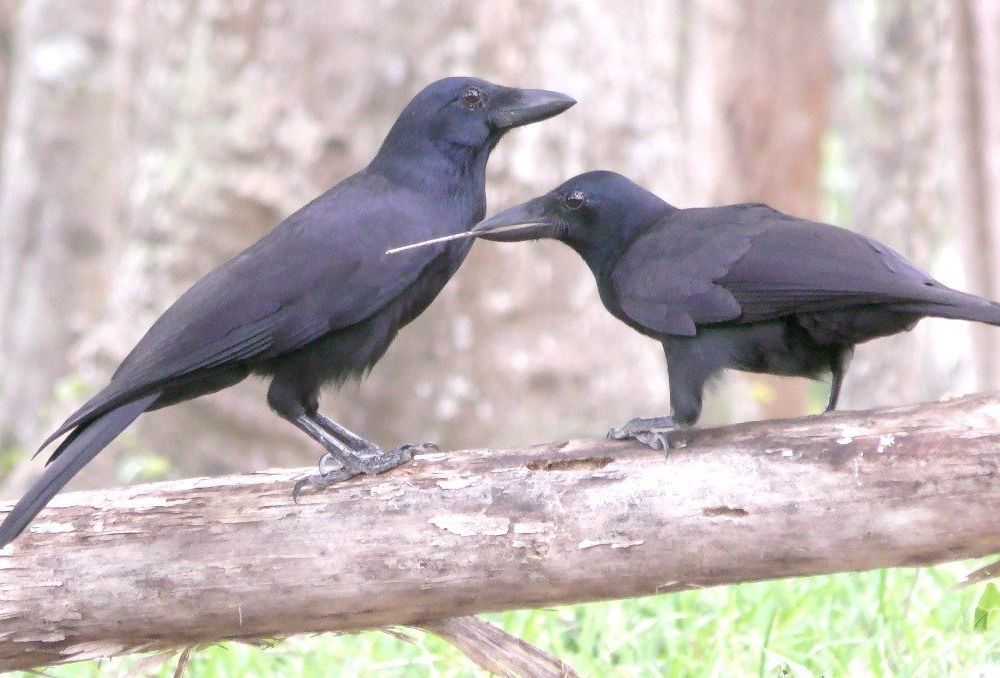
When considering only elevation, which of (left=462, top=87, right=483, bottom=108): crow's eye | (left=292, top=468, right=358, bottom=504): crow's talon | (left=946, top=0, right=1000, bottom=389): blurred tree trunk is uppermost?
(left=946, top=0, right=1000, bottom=389): blurred tree trunk

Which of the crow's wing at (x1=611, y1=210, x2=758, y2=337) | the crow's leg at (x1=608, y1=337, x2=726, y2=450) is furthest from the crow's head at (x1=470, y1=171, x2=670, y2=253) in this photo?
the crow's leg at (x1=608, y1=337, x2=726, y2=450)

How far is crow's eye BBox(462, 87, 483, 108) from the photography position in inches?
156

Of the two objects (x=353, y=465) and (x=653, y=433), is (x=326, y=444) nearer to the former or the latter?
(x=353, y=465)

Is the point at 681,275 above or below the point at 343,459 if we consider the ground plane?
above

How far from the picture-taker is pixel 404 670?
3.92 metres

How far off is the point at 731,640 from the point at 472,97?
73.2 inches

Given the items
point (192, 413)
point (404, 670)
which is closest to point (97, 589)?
point (404, 670)

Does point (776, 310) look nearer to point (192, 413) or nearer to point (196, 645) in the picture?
point (196, 645)

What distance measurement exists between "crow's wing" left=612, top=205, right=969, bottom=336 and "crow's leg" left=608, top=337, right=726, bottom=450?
64mm

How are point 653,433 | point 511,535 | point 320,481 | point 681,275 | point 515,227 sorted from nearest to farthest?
1. point 511,535
2. point 653,433
3. point 320,481
4. point 681,275
5. point 515,227

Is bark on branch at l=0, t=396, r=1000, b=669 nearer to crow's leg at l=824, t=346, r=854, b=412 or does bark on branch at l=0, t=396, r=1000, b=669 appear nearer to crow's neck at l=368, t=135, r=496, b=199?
crow's leg at l=824, t=346, r=854, b=412

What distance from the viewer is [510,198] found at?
240 inches

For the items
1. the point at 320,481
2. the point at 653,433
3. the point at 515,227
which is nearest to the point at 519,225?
the point at 515,227

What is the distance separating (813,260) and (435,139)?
131 cm
